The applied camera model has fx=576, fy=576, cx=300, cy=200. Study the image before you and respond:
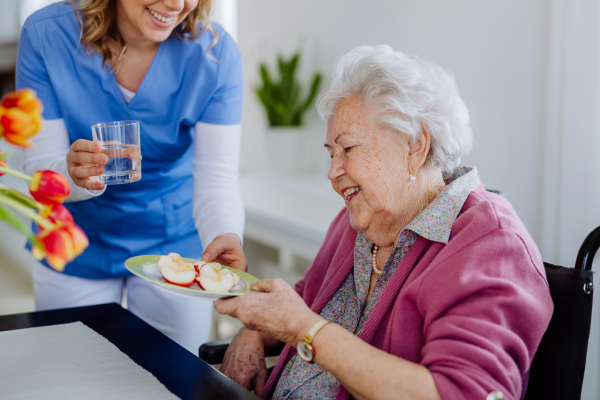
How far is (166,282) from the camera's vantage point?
113cm

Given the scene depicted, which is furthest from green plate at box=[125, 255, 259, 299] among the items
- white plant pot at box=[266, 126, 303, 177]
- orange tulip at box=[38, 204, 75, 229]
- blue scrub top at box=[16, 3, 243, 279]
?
white plant pot at box=[266, 126, 303, 177]

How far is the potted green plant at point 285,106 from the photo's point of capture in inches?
120

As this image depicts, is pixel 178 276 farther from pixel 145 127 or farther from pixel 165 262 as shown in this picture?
pixel 145 127

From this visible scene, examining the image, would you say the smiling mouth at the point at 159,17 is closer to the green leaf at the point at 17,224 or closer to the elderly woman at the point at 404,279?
the elderly woman at the point at 404,279

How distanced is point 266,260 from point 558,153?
2.00m

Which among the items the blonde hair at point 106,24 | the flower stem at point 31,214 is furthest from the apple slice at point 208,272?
the blonde hair at point 106,24

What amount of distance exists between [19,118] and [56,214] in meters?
0.14

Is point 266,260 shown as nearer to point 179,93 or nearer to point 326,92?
point 179,93

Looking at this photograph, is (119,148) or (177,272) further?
(119,148)

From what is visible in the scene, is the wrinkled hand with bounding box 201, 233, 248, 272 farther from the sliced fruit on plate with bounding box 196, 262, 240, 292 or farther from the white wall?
the white wall

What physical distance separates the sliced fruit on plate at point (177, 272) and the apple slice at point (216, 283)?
0.06ft

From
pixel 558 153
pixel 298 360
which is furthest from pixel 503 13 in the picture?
pixel 298 360

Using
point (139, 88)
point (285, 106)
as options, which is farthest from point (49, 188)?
point (285, 106)

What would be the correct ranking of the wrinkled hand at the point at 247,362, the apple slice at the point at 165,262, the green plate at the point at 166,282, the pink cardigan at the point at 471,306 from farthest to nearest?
1. the wrinkled hand at the point at 247,362
2. the apple slice at the point at 165,262
3. the green plate at the point at 166,282
4. the pink cardigan at the point at 471,306
